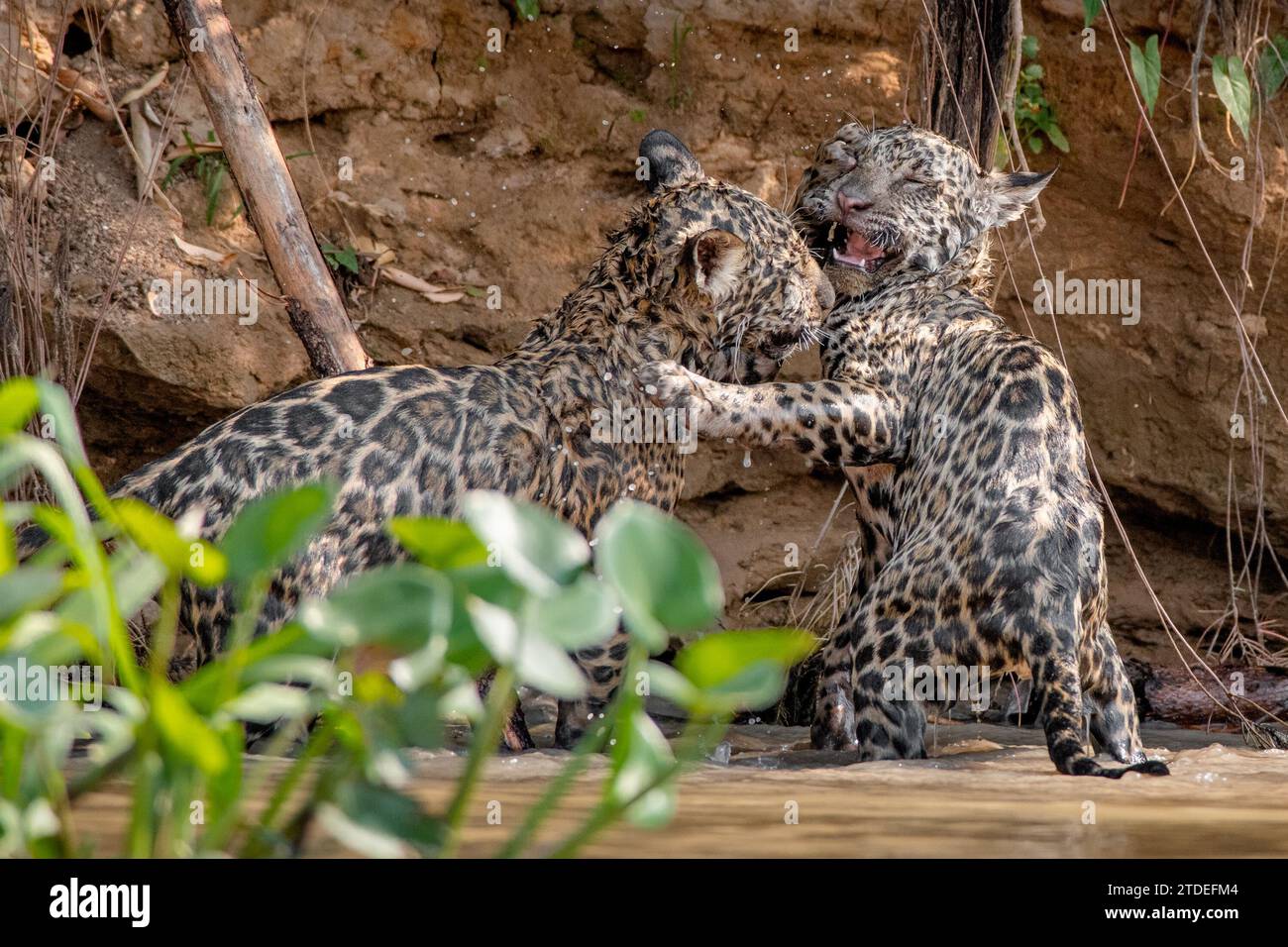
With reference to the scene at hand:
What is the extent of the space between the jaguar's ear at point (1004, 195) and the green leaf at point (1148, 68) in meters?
0.93

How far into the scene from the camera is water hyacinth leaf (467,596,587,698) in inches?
86.3

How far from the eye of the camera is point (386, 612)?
2305 mm

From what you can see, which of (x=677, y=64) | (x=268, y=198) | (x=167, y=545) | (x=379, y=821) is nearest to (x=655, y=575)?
(x=379, y=821)

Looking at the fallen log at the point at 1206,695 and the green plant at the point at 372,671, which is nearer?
the green plant at the point at 372,671

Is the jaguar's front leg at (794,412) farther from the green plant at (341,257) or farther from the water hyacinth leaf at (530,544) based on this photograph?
the water hyacinth leaf at (530,544)

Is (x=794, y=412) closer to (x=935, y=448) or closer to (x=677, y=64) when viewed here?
(x=935, y=448)

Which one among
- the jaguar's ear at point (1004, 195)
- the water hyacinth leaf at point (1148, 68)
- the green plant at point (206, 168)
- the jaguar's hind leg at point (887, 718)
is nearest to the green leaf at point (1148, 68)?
the water hyacinth leaf at point (1148, 68)

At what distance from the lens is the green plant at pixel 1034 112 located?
8680mm

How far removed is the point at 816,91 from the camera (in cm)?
888

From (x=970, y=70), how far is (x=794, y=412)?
2431 millimetres
